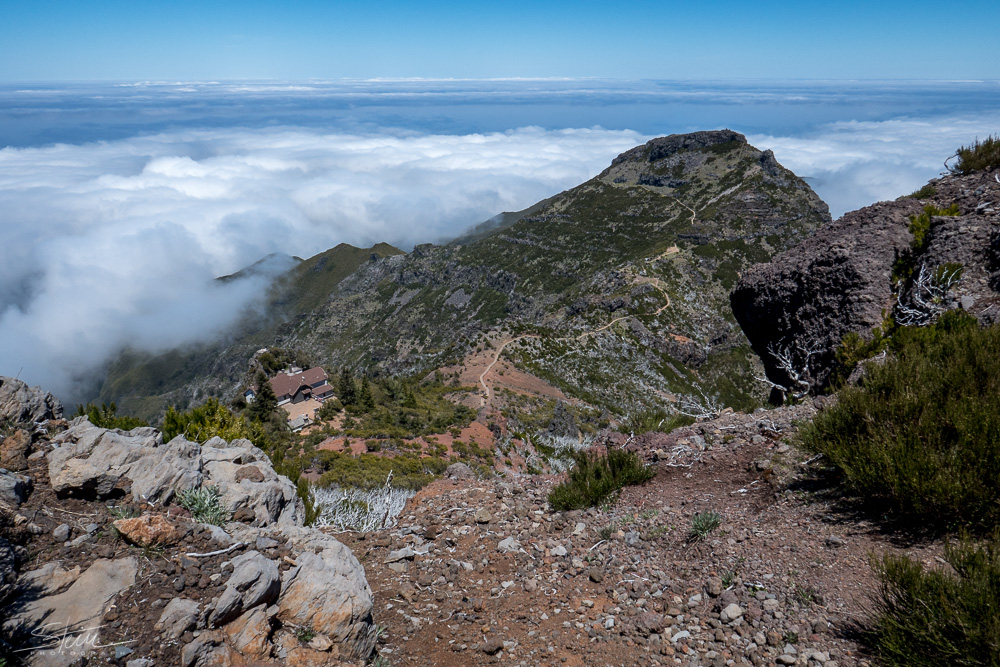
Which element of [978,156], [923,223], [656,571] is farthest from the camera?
[978,156]

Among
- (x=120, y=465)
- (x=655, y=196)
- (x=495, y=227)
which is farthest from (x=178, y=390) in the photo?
(x=120, y=465)

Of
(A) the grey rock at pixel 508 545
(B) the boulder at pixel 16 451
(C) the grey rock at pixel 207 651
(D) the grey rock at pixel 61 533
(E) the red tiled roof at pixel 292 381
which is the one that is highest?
(B) the boulder at pixel 16 451

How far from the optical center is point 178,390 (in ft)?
502

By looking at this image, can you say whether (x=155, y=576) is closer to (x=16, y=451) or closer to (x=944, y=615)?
(x=16, y=451)

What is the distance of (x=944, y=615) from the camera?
9.45 ft

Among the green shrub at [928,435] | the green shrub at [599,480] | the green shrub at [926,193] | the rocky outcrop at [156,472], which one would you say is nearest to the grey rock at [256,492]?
the rocky outcrop at [156,472]

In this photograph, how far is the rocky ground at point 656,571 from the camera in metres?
3.97

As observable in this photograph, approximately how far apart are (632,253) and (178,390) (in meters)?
143

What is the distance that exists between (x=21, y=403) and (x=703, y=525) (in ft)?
27.6

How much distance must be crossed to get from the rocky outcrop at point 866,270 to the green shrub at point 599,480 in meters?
5.21

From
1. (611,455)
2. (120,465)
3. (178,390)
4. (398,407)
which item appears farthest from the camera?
(178,390)

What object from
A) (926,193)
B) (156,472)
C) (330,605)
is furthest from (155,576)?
(926,193)

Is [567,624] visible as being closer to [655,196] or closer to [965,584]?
[965,584]

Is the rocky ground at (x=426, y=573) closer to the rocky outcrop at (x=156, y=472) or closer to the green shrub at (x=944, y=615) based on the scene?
the rocky outcrop at (x=156, y=472)
